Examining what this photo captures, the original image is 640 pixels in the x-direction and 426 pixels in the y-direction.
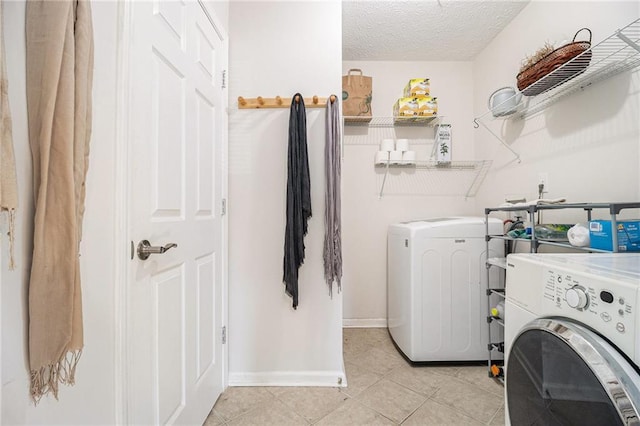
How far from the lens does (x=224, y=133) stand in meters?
1.55

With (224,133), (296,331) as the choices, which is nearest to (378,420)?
(296,331)

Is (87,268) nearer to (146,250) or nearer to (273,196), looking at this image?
(146,250)

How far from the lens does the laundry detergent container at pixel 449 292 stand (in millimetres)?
1759

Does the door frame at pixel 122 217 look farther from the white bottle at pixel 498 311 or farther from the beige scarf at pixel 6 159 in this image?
the white bottle at pixel 498 311

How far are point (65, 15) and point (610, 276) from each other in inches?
51.7

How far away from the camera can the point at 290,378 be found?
62.7 inches

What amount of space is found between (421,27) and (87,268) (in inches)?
99.8

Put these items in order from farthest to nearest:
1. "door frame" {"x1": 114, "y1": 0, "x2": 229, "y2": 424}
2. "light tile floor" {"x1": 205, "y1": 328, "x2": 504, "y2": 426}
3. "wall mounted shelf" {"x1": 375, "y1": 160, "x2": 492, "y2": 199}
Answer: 1. "wall mounted shelf" {"x1": 375, "y1": 160, "x2": 492, "y2": 199}
2. "light tile floor" {"x1": 205, "y1": 328, "x2": 504, "y2": 426}
3. "door frame" {"x1": 114, "y1": 0, "x2": 229, "y2": 424}

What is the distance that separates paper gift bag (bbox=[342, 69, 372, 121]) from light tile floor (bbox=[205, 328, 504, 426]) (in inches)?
77.4

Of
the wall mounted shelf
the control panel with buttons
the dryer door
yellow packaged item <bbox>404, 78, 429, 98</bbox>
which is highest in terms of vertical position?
yellow packaged item <bbox>404, 78, 429, 98</bbox>

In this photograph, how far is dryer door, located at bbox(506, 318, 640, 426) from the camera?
530 mm

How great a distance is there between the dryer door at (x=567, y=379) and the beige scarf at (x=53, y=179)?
3.68 feet

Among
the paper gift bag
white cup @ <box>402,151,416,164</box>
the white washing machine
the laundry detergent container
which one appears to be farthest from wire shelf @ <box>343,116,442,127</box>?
the white washing machine

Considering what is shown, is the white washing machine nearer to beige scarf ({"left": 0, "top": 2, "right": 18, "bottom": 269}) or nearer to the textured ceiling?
beige scarf ({"left": 0, "top": 2, "right": 18, "bottom": 269})
